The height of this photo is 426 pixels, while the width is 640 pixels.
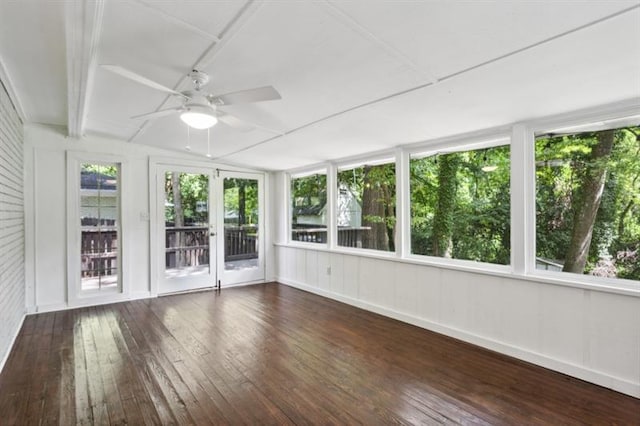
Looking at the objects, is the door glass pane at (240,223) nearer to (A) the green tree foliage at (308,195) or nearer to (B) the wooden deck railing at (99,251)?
(A) the green tree foliage at (308,195)

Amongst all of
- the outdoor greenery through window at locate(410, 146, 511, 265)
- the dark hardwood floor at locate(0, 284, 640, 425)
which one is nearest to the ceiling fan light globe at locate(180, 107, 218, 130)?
the dark hardwood floor at locate(0, 284, 640, 425)

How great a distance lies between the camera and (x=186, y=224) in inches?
218

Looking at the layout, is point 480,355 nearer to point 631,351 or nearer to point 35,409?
point 631,351

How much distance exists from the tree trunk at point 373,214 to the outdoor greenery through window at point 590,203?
1.90 meters

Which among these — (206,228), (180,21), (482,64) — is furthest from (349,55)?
(206,228)

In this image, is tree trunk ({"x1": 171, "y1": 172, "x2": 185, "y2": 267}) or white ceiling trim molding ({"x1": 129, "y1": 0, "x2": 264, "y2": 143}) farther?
tree trunk ({"x1": 171, "y1": 172, "x2": 185, "y2": 267})

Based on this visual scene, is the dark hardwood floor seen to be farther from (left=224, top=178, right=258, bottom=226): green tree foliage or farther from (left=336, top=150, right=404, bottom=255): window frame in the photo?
(left=224, top=178, right=258, bottom=226): green tree foliage

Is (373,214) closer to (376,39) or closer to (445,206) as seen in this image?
(445,206)

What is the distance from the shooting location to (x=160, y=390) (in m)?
2.45

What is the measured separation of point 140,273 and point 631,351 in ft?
18.9

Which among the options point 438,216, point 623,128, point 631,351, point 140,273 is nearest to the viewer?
point 631,351

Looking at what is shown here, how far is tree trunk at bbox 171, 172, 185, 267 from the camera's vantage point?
214 inches

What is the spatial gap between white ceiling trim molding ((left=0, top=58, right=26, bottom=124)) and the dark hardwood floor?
8.18 feet

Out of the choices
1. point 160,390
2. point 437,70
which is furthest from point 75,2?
point 160,390
